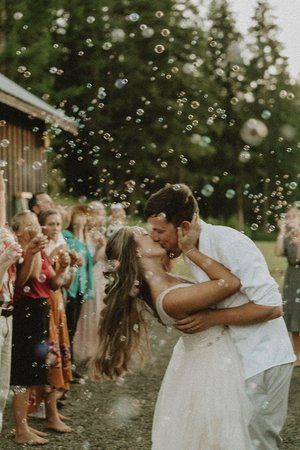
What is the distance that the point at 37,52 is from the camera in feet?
102

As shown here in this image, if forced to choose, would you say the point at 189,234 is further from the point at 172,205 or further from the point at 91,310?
the point at 91,310

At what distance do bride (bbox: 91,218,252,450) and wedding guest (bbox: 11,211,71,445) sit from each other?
2.02 meters

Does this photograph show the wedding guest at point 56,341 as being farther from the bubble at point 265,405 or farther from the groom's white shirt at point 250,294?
the bubble at point 265,405

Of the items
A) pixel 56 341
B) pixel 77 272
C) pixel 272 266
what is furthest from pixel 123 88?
pixel 56 341

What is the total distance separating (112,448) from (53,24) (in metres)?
28.4

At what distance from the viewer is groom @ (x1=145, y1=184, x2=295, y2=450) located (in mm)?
3473

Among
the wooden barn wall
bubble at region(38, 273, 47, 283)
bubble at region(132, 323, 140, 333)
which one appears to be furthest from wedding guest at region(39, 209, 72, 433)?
the wooden barn wall

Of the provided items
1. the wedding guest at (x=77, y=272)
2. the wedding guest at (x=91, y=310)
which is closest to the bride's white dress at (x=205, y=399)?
the wedding guest at (x=77, y=272)

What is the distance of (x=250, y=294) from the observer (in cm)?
346

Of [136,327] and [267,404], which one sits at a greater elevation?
[136,327]

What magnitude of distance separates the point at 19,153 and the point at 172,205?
10.5m

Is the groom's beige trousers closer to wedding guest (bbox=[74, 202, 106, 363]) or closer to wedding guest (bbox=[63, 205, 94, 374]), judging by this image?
wedding guest (bbox=[63, 205, 94, 374])

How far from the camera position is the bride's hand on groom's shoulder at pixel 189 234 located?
11.6ft

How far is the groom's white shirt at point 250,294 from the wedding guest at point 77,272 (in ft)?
14.8
